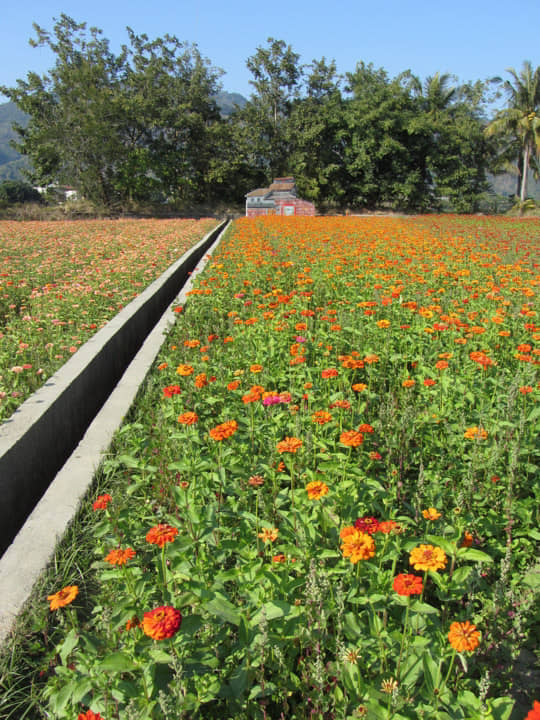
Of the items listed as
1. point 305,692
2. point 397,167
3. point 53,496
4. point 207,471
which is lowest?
point 305,692

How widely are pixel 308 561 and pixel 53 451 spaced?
190 centimetres

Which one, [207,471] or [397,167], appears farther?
[397,167]

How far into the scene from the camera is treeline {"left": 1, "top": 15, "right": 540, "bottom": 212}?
36562 mm

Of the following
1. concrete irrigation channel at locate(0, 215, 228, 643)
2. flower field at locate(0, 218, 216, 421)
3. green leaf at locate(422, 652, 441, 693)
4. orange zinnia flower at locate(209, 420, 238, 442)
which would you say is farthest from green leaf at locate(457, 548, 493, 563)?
flower field at locate(0, 218, 216, 421)

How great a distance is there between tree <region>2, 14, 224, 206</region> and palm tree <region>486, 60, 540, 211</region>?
77.0 feet

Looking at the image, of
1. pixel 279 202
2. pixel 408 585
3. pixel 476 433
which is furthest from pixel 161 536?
pixel 279 202

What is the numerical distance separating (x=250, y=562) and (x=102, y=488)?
1.10 meters

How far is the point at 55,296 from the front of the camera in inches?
235

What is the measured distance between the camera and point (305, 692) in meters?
1.46

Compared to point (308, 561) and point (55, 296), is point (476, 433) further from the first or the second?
point (55, 296)

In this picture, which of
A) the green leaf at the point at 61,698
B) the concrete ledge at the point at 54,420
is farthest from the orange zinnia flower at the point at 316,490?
the concrete ledge at the point at 54,420

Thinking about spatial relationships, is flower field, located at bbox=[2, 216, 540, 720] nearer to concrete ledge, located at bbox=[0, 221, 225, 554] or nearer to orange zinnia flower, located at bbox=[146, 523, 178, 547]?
orange zinnia flower, located at bbox=[146, 523, 178, 547]

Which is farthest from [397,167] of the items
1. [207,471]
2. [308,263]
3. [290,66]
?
[207,471]

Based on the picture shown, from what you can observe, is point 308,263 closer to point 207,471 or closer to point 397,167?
point 207,471
